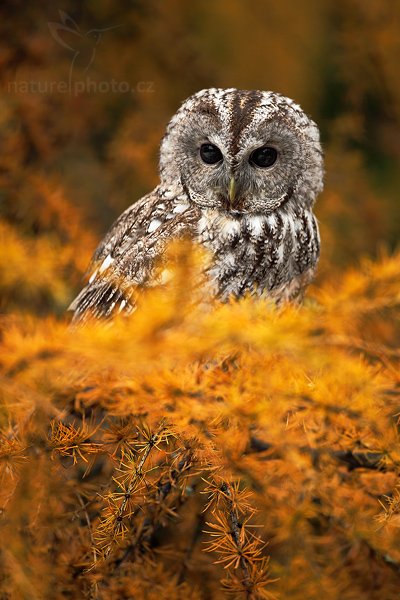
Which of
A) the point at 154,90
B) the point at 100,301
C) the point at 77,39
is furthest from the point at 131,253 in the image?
the point at 77,39

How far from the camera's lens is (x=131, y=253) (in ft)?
6.48

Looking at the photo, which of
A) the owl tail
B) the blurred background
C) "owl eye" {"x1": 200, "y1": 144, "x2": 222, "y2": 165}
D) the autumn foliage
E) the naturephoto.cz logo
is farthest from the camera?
the naturephoto.cz logo

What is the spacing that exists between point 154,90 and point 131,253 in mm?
957

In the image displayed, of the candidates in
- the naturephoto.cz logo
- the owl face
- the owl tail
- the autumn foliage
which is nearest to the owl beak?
the owl face

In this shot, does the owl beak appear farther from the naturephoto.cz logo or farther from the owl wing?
the naturephoto.cz logo

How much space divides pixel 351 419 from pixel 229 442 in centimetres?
21

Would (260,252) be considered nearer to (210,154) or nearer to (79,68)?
(210,154)

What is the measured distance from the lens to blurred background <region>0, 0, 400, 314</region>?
7.50 feet

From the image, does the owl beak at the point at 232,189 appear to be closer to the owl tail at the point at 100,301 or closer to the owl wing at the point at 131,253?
the owl wing at the point at 131,253

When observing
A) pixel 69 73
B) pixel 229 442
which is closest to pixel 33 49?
pixel 69 73

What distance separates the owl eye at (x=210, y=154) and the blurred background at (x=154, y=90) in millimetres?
421

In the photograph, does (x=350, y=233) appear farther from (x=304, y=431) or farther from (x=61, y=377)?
(x=61, y=377)

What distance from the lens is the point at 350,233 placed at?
254 cm

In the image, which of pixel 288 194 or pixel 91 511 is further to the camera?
pixel 288 194
